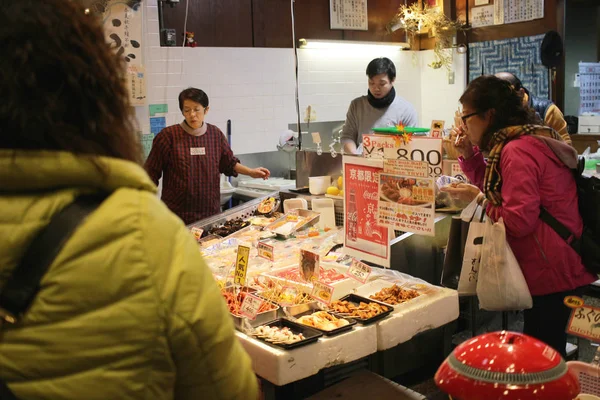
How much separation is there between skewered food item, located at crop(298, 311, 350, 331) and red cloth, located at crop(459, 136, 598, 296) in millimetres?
874

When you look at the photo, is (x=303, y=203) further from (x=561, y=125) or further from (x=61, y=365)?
(x=61, y=365)

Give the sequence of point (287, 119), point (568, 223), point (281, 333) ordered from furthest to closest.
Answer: point (287, 119) < point (568, 223) < point (281, 333)

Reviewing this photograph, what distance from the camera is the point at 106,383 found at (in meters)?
1.13

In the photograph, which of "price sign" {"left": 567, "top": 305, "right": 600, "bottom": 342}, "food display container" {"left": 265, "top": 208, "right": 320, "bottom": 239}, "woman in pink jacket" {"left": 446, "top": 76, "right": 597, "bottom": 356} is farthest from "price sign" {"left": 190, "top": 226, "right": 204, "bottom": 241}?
"price sign" {"left": 567, "top": 305, "right": 600, "bottom": 342}

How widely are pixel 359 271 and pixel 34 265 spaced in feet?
6.90

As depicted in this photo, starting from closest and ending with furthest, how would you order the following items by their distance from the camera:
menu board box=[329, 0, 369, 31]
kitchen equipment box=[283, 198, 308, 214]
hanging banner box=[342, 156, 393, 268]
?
hanging banner box=[342, 156, 393, 268] < kitchen equipment box=[283, 198, 308, 214] < menu board box=[329, 0, 369, 31]

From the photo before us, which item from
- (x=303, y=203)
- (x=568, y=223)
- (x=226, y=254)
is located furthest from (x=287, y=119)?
(x=568, y=223)

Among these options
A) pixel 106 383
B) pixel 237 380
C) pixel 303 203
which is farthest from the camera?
pixel 303 203

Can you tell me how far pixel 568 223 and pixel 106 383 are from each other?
7.70ft

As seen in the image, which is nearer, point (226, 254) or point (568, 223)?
point (568, 223)

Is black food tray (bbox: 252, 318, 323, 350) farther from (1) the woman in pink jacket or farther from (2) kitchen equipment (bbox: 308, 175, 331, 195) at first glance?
(2) kitchen equipment (bbox: 308, 175, 331, 195)

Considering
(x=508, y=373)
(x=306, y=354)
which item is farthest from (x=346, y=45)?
(x=508, y=373)

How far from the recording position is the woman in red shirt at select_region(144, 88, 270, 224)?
5.03 metres

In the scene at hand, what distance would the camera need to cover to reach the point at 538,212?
2824 mm
